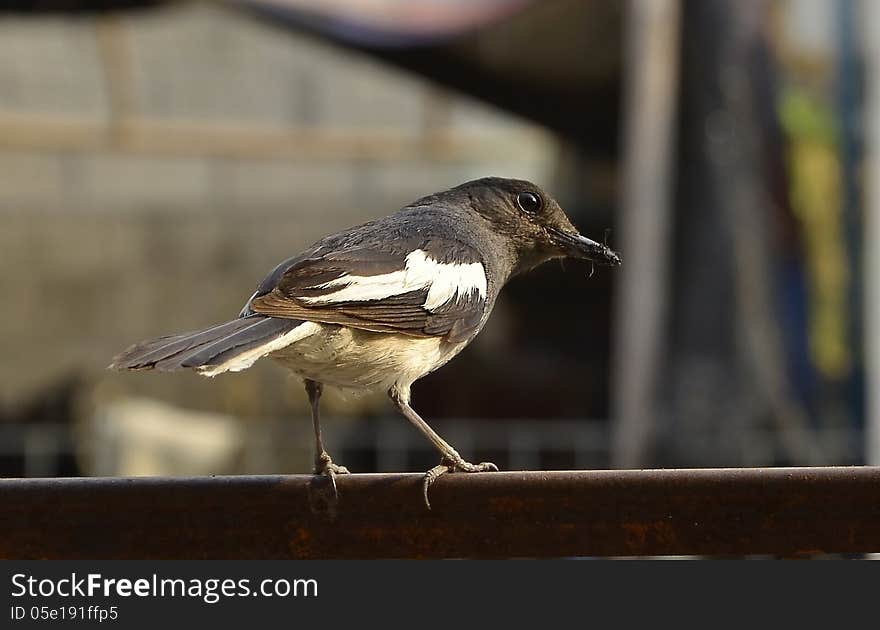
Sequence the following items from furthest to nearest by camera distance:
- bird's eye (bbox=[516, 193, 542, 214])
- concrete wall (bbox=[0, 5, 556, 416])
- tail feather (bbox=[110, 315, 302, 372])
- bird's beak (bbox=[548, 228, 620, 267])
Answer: concrete wall (bbox=[0, 5, 556, 416]) < bird's eye (bbox=[516, 193, 542, 214]) < bird's beak (bbox=[548, 228, 620, 267]) < tail feather (bbox=[110, 315, 302, 372])

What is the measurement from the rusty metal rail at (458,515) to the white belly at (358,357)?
0.70 meters

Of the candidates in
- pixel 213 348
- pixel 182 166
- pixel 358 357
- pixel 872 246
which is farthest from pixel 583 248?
pixel 182 166

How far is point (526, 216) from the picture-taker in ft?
13.1

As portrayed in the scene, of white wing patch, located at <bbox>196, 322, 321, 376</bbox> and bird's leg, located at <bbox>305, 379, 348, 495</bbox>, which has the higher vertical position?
white wing patch, located at <bbox>196, 322, 321, 376</bbox>

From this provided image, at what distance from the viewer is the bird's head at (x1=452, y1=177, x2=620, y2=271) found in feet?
13.1

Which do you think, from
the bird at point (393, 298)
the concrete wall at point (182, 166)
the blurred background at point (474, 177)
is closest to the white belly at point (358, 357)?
the bird at point (393, 298)

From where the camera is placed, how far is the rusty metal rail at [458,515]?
2.36 meters

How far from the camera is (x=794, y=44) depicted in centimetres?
773

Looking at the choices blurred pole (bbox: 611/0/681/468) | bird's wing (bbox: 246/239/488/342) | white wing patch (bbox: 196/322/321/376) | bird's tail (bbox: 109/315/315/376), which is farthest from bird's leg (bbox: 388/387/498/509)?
blurred pole (bbox: 611/0/681/468)

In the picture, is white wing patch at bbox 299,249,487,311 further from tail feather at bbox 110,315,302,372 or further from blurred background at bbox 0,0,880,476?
blurred background at bbox 0,0,880,476

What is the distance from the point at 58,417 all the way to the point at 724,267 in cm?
552

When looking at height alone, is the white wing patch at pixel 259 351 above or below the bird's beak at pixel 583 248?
below

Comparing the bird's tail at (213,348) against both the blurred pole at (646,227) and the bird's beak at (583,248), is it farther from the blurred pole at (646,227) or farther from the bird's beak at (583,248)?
the blurred pole at (646,227)

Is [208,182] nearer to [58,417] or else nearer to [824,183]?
[58,417]
